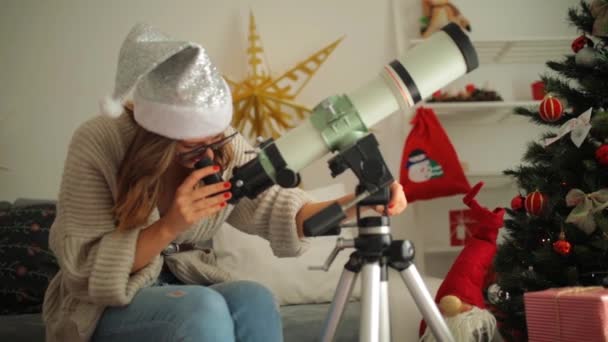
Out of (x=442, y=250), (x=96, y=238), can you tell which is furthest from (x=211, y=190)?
(x=442, y=250)

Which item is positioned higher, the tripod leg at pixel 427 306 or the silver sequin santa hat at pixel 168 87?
the silver sequin santa hat at pixel 168 87

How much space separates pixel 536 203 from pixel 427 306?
2.08 ft

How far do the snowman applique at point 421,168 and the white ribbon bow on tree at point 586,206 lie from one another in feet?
2.23

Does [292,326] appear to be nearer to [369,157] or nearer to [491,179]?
[369,157]

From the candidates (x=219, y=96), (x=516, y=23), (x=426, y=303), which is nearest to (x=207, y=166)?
(x=219, y=96)

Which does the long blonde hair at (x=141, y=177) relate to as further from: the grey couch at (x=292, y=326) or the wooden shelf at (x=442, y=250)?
the wooden shelf at (x=442, y=250)

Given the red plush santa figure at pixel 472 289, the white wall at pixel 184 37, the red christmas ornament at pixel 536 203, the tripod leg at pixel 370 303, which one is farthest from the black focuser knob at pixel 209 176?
the white wall at pixel 184 37

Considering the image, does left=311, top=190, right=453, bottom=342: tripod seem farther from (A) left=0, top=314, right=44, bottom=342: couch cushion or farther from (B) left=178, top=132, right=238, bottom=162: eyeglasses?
(A) left=0, top=314, right=44, bottom=342: couch cushion

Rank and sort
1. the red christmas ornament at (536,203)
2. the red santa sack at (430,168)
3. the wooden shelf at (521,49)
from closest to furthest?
1. the red christmas ornament at (536,203)
2. the red santa sack at (430,168)
3. the wooden shelf at (521,49)

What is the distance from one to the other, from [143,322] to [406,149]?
51.2 inches

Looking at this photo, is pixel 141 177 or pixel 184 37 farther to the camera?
pixel 184 37

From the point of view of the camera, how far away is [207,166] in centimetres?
88

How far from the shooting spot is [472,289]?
1.34m

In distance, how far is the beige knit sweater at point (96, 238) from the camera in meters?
0.90
